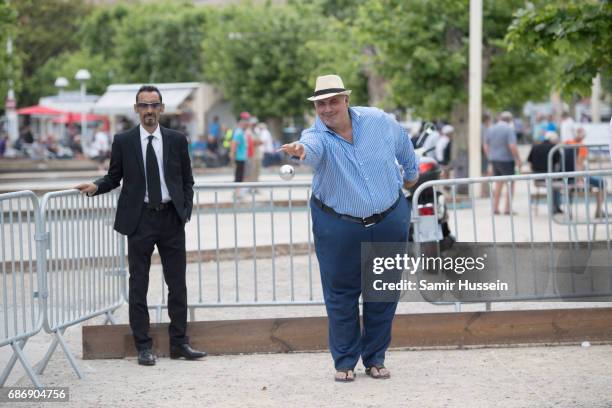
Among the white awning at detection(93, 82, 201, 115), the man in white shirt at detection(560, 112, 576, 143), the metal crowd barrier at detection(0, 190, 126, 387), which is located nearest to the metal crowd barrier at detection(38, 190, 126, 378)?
the metal crowd barrier at detection(0, 190, 126, 387)

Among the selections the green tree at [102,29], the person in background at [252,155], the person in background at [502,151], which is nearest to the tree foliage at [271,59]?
the green tree at [102,29]

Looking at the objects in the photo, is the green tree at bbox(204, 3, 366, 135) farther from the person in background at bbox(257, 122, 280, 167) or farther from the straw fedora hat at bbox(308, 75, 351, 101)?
the straw fedora hat at bbox(308, 75, 351, 101)

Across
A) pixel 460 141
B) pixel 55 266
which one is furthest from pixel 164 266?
pixel 460 141

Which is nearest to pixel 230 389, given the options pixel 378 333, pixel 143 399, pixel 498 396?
pixel 143 399

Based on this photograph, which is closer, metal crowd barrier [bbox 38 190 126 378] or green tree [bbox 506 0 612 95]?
metal crowd barrier [bbox 38 190 126 378]

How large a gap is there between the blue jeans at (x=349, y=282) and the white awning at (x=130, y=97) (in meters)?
31.1

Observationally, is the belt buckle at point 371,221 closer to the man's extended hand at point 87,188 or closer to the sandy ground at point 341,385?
the sandy ground at point 341,385

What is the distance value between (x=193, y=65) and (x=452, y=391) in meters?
59.9

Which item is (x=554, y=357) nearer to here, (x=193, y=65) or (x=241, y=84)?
(x=241, y=84)

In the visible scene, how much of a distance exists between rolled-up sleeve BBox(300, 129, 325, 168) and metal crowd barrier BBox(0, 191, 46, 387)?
5.70 feet

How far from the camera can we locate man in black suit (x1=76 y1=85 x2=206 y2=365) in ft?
25.3

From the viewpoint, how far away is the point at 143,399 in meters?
6.88

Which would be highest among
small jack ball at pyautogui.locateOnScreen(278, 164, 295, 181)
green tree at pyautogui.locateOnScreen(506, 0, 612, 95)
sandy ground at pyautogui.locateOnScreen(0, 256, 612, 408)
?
green tree at pyautogui.locateOnScreen(506, 0, 612, 95)

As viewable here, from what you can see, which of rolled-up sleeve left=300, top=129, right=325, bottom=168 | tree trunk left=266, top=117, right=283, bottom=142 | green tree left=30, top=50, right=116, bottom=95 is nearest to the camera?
rolled-up sleeve left=300, top=129, right=325, bottom=168
